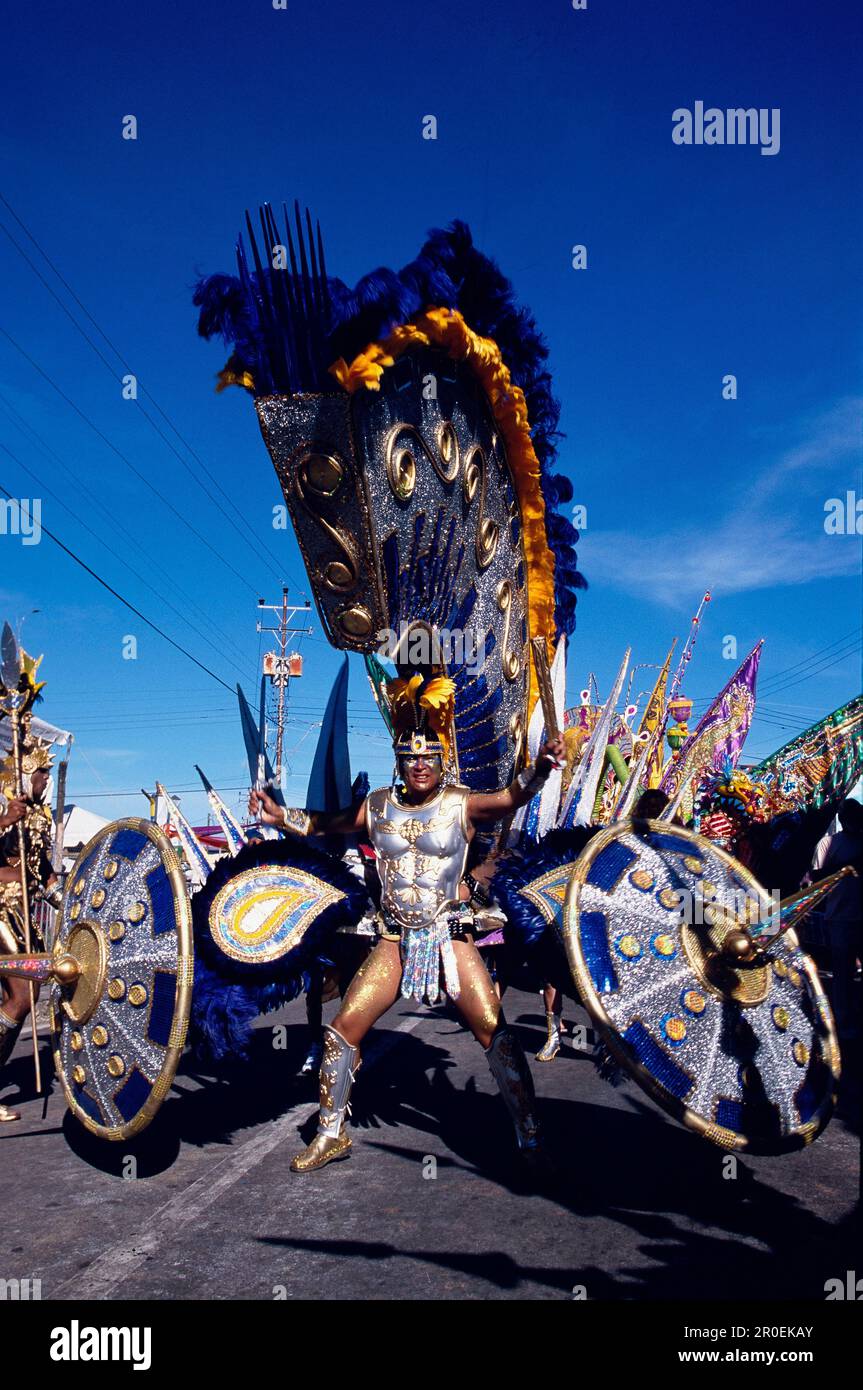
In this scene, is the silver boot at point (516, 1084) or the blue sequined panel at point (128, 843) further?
the blue sequined panel at point (128, 843)

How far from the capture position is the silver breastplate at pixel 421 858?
17.2 feet

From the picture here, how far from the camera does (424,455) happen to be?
5652mm

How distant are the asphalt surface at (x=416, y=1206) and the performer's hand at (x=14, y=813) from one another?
6.23 feet

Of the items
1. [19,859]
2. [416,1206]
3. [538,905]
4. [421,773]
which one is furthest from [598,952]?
[19,859]

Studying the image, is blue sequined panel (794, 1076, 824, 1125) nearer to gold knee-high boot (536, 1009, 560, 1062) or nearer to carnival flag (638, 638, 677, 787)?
gold knee-high boot (536, 1009, 560, 1062)

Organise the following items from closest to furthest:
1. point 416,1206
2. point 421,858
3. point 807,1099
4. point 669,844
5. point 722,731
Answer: point 807,1099 → point 416,1206 → point 669,844 → point 421,858 → point 722,731

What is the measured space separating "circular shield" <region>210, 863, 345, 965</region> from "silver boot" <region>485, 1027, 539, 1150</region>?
4.26ft

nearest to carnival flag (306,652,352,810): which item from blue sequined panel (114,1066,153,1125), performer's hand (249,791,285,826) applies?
performer's hand (249,791,285,826)

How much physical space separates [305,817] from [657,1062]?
265 cm

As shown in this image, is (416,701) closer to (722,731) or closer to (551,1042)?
(551,1042)

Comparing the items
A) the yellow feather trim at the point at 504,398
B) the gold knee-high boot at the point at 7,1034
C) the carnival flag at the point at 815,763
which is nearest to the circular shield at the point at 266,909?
the gold knee-high boot at the point at 7,1034

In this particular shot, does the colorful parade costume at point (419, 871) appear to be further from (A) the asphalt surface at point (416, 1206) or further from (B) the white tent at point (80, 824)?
(B) the white tent at point (80, 824)
